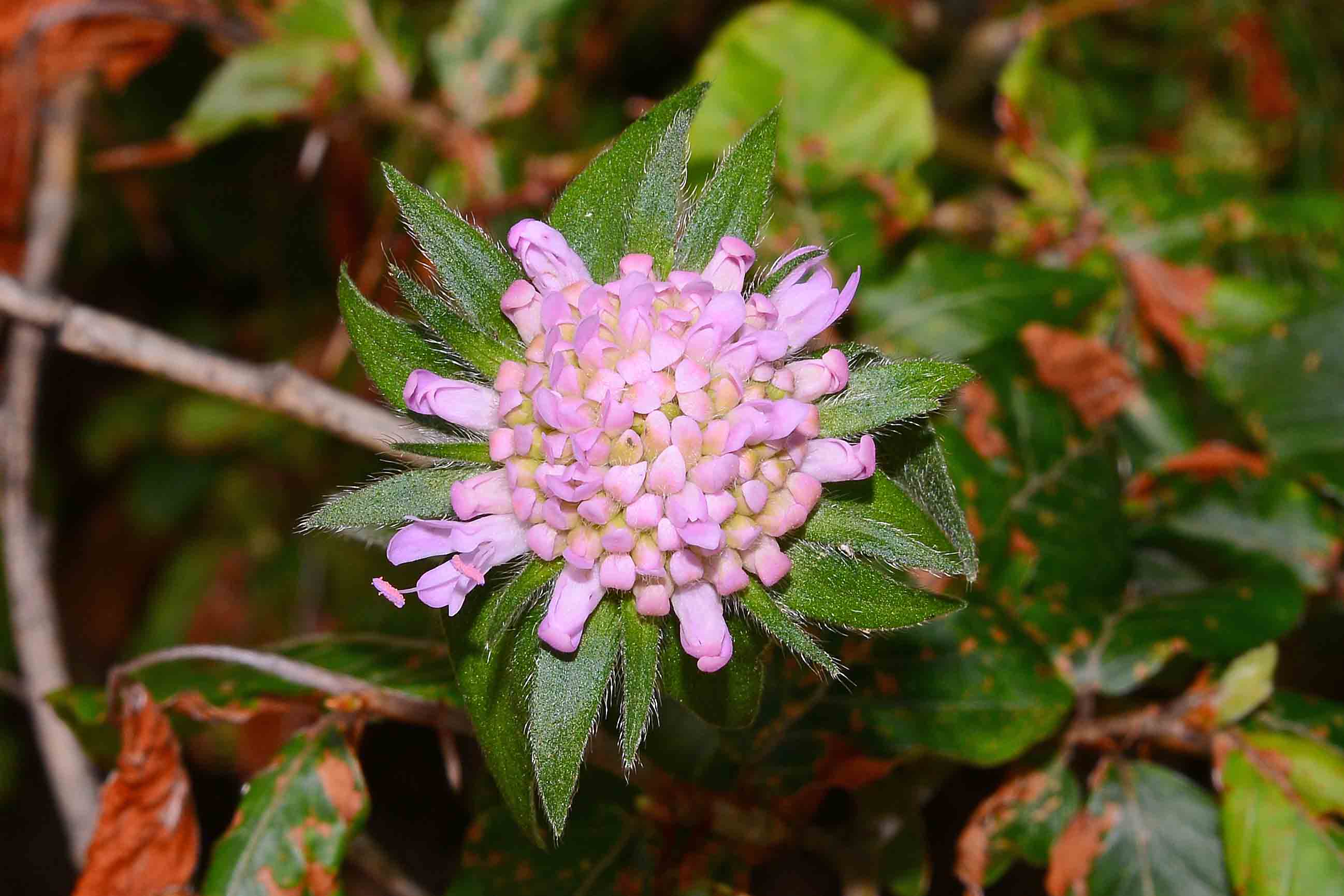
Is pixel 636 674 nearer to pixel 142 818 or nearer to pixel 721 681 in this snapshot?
pixel 721 681

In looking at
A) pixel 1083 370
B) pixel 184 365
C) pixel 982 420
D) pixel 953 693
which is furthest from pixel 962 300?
pixel 184 365

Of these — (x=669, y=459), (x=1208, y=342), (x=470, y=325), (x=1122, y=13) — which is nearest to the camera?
(x=669, y=459)

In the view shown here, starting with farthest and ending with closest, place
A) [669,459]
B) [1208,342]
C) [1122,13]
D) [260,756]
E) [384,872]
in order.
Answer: [1122,13] → [260,756] → [1208,342] → [384,872] → [669,459]

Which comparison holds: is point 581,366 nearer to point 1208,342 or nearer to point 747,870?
point 747,870

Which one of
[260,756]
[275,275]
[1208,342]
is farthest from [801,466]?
[275,275]

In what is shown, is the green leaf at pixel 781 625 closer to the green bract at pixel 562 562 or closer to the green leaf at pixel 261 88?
the green bract at pixel 562 562

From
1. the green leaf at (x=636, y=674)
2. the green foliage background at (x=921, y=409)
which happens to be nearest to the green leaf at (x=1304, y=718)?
the green foliage background at (x=921, y=409)

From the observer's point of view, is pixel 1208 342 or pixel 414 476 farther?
pixel 1208 342
